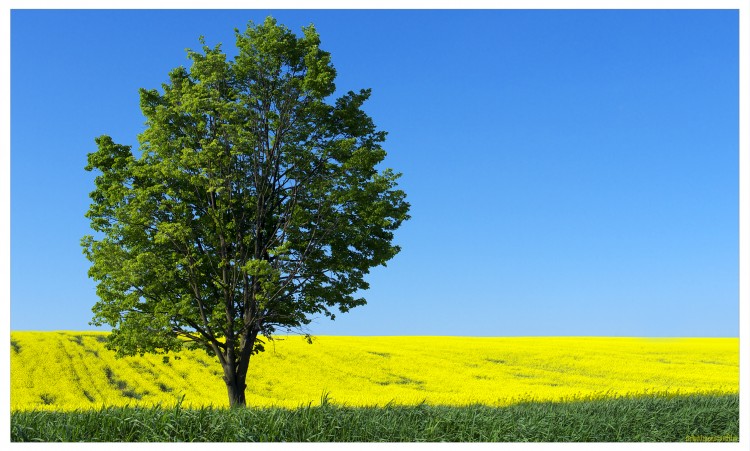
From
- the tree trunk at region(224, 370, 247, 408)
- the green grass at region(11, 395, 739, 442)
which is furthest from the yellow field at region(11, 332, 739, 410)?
the green grass at region(11, 395, 739, 442)

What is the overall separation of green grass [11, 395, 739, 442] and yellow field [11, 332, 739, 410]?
24.5 feet

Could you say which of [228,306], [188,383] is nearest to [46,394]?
[188,383]

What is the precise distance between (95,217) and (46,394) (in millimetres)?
10703

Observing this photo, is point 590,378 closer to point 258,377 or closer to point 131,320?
point 258,377

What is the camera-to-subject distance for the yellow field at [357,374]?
89.9ft

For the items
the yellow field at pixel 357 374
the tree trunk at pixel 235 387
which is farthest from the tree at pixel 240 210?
the yellow field at pixel 357 374

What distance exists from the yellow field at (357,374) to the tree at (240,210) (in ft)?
15.7

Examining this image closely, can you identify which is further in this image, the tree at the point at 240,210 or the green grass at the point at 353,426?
the tree at the point at 240,210

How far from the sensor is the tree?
20156 millimetres

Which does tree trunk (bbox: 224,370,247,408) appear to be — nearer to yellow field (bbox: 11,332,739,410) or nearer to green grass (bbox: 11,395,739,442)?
yellow field (bbox: 11,332,739,410)

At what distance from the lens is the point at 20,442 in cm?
1245

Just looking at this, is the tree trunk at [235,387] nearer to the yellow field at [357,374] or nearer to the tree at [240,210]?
the tree at [240,210]

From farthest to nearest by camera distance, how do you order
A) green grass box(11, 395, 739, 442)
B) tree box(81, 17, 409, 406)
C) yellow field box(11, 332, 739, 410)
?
yellow field box(11, 332, 739, 410)
tree box(81, 17, 409, 406)
green grass box(11, 395, 739, 442)

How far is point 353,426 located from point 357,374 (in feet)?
65.7
